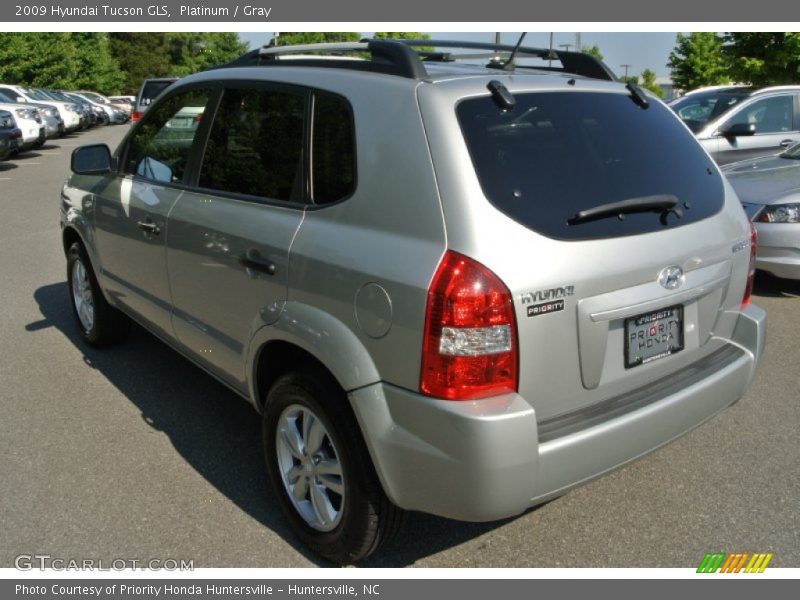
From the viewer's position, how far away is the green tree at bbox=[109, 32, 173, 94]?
3029 inches

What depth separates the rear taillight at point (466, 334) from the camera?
92.4 inches

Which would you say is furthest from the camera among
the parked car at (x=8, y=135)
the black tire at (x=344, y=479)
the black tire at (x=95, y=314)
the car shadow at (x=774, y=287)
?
the parked car at (x=8, y=135)

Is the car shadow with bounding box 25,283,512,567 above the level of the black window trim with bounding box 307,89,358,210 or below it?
below

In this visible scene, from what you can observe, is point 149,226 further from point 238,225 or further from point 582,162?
point 582,162

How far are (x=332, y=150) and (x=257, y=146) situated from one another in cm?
58

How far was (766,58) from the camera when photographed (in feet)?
58.2

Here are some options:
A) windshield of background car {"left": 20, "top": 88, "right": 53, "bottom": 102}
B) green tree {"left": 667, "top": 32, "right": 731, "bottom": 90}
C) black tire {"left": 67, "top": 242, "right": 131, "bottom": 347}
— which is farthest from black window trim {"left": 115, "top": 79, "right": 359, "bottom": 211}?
green tree {"left": 667, "top": 32, "right": 731, "bottom": 90}

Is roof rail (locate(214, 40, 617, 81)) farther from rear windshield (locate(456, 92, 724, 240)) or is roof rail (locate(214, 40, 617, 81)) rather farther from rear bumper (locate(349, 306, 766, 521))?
rear bumper (locate(349, 306, 766, 521))

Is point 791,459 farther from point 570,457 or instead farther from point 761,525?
point 570,457

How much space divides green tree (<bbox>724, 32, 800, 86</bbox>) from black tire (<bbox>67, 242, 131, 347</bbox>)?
54.9 ft

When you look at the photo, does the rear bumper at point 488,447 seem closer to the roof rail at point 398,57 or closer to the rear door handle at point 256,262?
the rear door handle at point 256,262

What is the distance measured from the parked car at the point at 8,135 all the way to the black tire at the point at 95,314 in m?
12.8

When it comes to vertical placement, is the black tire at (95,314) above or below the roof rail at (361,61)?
below

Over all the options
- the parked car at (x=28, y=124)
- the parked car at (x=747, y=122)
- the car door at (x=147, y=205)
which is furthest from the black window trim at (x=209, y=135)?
the parked car at (x=28, y=124)
